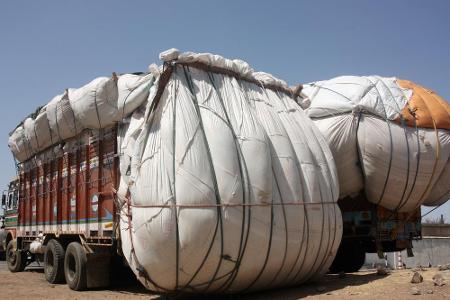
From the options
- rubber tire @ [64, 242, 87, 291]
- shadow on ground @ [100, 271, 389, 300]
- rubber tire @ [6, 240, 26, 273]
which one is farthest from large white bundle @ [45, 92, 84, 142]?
rubber tire @ [6, 240, 26, 273]

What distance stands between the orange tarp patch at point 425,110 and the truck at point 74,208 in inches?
229

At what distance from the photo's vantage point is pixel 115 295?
375 inches

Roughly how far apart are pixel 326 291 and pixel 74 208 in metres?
5.94

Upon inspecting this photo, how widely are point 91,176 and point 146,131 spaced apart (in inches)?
135

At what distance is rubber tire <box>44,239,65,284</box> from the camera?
37.9 feet

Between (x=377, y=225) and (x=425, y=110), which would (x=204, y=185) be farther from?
(x=425, y=110)

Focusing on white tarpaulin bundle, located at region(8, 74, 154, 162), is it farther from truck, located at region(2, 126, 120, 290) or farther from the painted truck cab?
the painted truck cab

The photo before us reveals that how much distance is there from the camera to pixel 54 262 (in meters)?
11.6

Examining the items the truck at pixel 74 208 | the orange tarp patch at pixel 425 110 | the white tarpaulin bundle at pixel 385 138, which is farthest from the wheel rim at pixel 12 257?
the orange tarp patch at pixel 425 110

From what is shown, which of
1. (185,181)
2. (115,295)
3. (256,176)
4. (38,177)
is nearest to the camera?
(185,181)

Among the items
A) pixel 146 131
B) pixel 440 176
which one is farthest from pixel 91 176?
pixel 440 176

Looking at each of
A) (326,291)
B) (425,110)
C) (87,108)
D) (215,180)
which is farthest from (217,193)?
(425,110)

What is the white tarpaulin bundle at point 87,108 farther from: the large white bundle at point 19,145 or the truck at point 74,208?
the large white bundle at point 19,145

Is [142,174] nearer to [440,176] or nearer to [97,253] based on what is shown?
[97,253]
